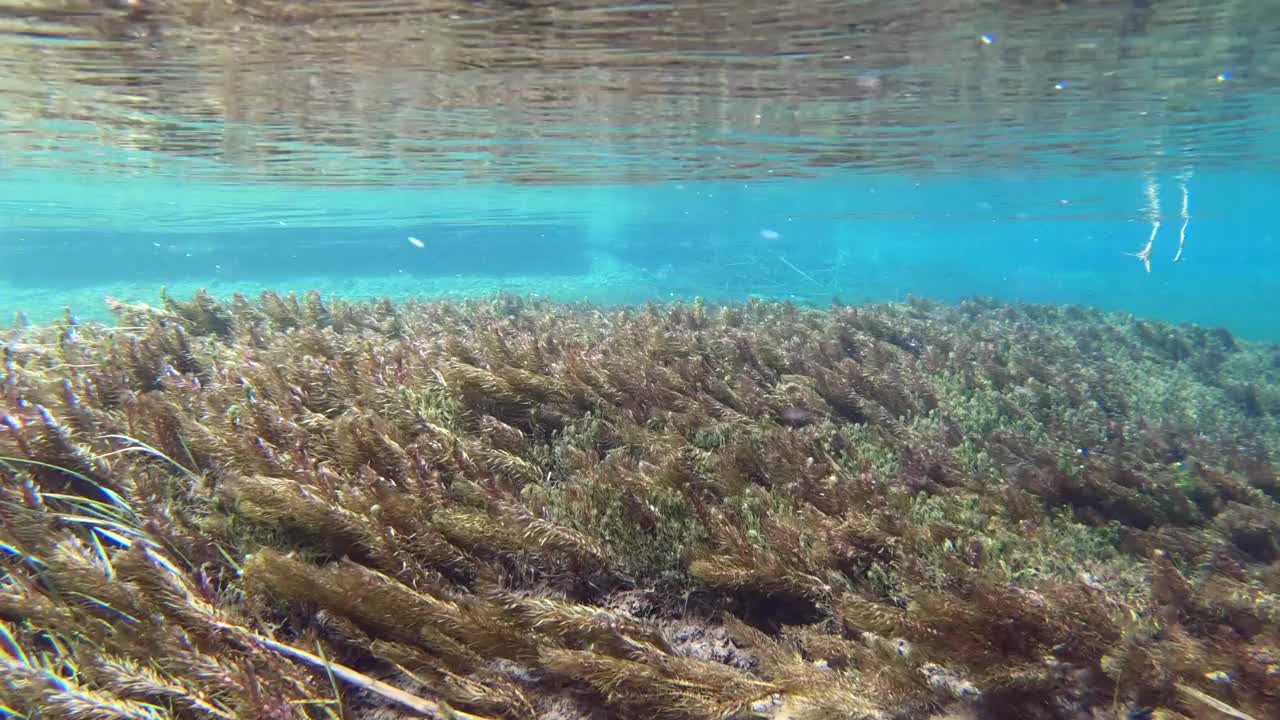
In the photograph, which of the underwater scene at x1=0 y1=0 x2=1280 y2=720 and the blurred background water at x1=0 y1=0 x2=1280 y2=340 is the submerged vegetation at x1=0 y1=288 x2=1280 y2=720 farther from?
the blurred background water at x1=0 y1=0 x2=1280 y2=340

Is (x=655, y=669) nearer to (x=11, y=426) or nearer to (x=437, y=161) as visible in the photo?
(x=11, y=426)

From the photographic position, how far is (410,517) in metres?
3.31

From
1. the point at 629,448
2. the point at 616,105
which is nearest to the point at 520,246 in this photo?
the point at 616,105

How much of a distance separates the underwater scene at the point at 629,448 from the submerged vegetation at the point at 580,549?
26mm

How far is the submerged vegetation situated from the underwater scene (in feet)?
0.09

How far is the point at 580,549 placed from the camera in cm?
329

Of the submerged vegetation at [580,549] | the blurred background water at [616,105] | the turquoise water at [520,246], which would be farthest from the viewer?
the turquoise water at [520,246]

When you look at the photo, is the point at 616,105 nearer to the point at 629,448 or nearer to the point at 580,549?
the point at 629,448

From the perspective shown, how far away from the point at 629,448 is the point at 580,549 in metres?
1.52

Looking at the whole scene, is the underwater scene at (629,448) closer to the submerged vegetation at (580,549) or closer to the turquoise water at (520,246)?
the submerged vegetation at (580,549)

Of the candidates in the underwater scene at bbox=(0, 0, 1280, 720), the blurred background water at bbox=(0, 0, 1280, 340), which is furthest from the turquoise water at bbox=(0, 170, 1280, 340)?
the underwater scene at bbox=(0, 0, 1280, 720)

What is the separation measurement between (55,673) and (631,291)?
3324 centimetres

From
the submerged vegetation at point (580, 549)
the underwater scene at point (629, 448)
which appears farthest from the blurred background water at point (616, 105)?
the submerged vegetation at point (580, 549)

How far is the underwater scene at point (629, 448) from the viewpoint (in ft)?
8.50
